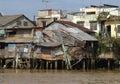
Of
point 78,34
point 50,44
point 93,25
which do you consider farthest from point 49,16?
point 50,44

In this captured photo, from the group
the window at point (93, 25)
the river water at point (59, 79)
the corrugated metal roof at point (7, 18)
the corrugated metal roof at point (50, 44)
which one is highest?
the corrugated metal roof at point (7, 18)

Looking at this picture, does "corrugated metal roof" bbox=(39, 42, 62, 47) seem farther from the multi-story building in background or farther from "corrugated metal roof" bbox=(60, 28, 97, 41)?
the multi-story building in background

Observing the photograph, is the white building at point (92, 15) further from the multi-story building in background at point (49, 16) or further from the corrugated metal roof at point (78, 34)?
the corrugated metal roof at point (78, 34)

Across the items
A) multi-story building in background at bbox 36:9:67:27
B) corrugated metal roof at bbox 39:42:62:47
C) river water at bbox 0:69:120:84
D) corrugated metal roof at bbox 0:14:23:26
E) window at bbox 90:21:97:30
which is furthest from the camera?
multi-story building in background at bbox 36:9:67:27

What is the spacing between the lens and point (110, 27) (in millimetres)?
60031

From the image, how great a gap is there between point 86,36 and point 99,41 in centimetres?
231

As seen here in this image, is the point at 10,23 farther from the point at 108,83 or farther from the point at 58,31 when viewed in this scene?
the point at 108,83

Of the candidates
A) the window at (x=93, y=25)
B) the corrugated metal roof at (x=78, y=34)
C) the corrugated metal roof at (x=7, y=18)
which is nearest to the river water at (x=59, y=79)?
the corrugated metal roof at (x=78, y=34)

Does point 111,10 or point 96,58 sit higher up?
point 111,10

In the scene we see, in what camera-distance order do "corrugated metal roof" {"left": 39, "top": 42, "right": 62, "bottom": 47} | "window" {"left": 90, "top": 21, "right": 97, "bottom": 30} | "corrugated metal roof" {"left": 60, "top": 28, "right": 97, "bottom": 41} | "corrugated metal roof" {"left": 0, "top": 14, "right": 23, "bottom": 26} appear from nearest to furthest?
"corrugated metal roof" {"left": 39, "top": 42, "right": 62, "bottom": 47}, "corrugated metal roof" {"left": 60, "top": 28, "right": 97, "bottom": 41}, "window" {"left": 90, "top": 21, "right": 97, "bottom": 30}, "corrugated metal roof" {"left": 0, "top": 14, "right": 23, "bottom": 26}

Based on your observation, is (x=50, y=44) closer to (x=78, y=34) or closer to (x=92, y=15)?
(x=78, y=34)

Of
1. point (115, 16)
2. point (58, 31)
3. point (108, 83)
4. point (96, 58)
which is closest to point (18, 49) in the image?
point (58, 31)

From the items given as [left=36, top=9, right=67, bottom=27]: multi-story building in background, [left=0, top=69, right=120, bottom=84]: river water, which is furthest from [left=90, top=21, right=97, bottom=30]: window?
[left=0, top=69, right=120, bottom=84]: river water

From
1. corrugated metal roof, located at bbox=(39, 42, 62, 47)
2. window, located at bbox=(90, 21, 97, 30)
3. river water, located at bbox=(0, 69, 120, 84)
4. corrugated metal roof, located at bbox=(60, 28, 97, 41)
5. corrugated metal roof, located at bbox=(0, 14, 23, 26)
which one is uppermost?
corrugated metal roof, located at bbox=(0, 14, 23, 26)
